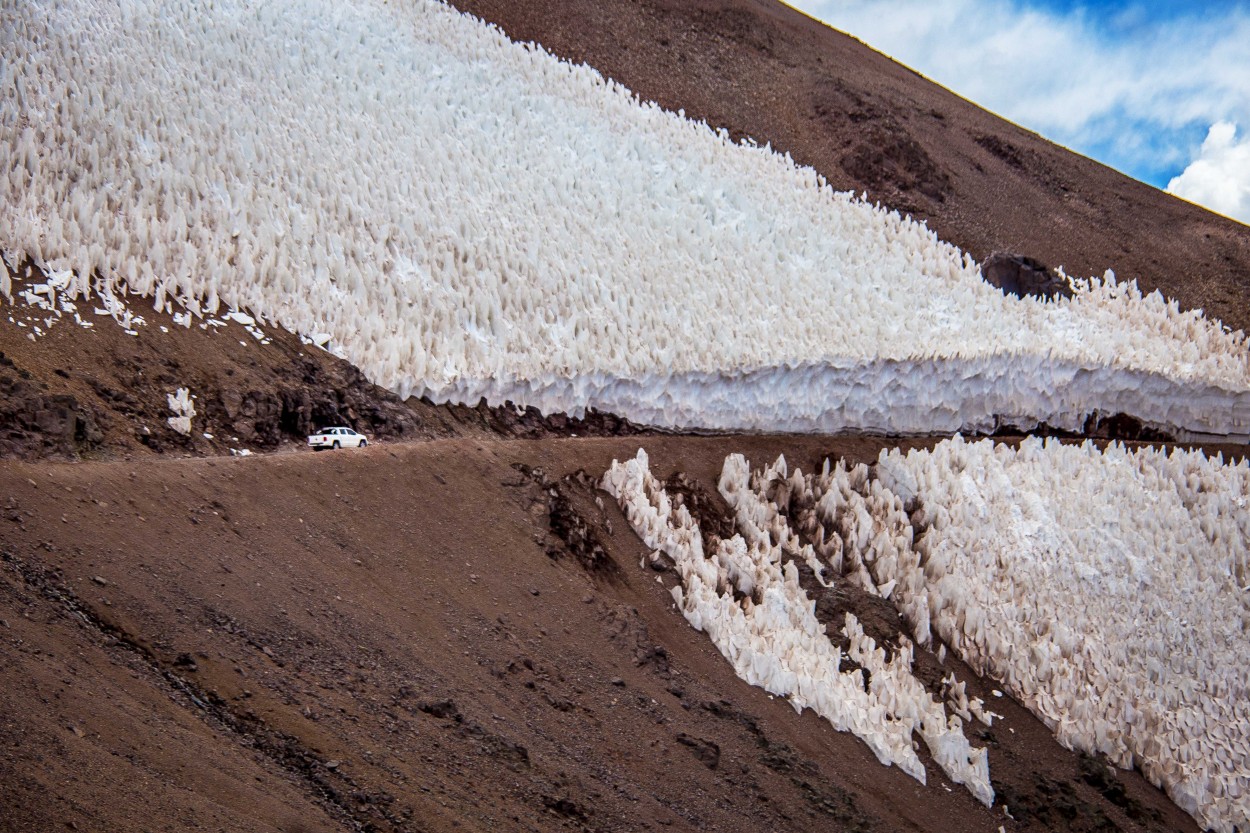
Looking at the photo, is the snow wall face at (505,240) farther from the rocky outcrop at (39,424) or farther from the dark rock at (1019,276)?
the rocky outcrop at (39,424)

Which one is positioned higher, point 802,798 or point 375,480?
point 375,480

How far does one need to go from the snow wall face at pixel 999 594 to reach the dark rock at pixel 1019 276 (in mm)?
4861

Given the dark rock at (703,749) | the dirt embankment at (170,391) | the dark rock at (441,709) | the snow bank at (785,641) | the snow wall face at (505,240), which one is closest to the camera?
the dark rock at (441,709)

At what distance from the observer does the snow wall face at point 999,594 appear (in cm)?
1452

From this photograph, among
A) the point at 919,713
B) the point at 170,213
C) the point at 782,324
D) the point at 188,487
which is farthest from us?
the point at 782,324

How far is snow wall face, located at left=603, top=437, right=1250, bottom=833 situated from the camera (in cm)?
1452

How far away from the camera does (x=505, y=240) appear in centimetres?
1898

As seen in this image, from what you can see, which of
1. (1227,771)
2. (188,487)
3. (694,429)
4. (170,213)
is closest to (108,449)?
(188,487)

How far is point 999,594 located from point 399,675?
932 centimetres

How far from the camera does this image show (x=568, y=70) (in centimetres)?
2577

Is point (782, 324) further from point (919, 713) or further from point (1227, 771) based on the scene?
point (1227, 771)

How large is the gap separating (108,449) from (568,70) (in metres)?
16.4

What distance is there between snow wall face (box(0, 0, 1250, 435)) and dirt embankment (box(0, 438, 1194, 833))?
2622 millimetres

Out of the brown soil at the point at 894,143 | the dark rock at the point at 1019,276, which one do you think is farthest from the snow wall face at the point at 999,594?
the brown soil at the point at 894,143
